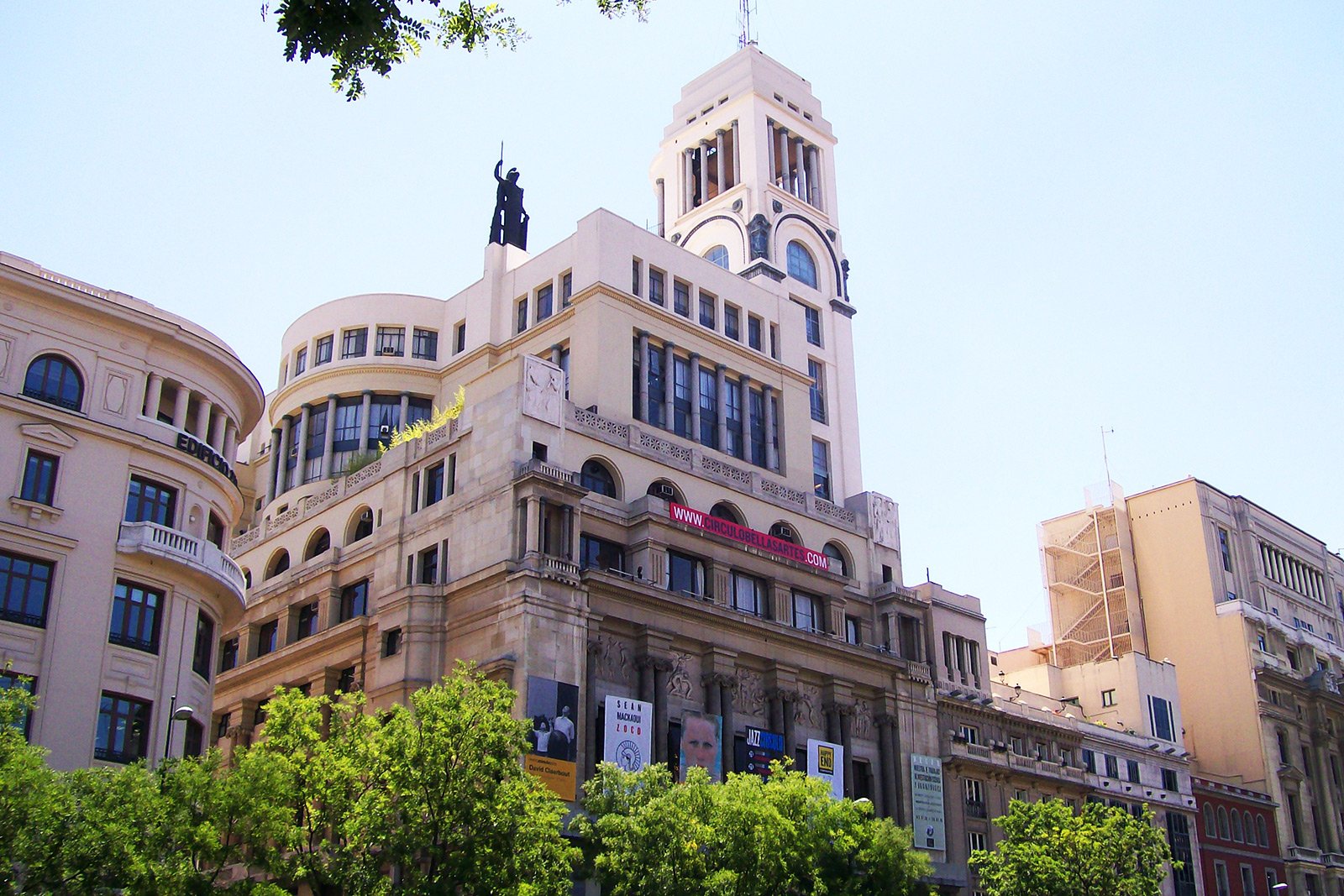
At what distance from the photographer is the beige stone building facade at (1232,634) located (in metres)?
102

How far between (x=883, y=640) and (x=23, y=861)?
5285 centimetres

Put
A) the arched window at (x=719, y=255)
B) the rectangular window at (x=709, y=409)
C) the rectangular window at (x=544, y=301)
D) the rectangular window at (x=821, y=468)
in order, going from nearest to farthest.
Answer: the rectangular window at (x=709, y=409)
the rectangular window at (x=544, y=301)
the rectangular window at (x=821, y=468)
the arched window at (x=719, y=255)

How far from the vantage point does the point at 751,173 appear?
4031 inches

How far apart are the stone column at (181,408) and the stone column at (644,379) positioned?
27.6 m

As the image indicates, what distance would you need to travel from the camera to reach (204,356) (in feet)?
174

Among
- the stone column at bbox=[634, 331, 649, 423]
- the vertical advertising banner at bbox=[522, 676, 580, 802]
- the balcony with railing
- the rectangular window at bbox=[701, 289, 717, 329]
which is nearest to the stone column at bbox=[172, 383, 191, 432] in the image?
the balcony with railing

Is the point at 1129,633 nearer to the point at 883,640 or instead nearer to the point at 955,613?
the point at 955,613

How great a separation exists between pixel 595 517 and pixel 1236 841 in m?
57.5

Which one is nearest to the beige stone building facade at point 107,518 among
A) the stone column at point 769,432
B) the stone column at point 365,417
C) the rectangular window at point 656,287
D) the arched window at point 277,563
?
the arched window at point 277,563

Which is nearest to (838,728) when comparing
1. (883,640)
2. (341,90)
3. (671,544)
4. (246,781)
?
(883,640)

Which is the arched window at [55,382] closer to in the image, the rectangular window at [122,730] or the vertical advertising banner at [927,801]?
the rectangular window at [122,730]

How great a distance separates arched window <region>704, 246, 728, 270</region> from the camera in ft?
333

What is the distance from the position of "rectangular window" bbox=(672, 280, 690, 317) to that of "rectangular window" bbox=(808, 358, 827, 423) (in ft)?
46.8

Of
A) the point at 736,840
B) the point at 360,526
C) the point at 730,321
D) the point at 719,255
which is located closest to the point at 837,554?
the point at 730,321
